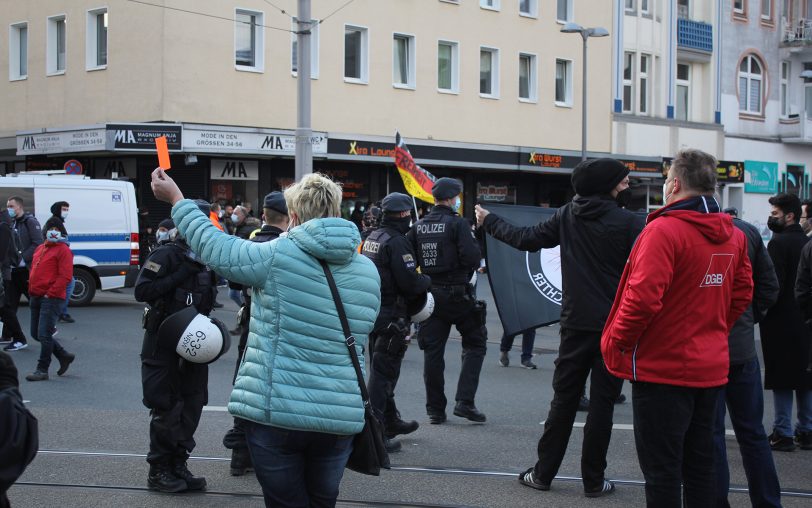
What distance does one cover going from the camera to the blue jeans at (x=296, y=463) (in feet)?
13.2

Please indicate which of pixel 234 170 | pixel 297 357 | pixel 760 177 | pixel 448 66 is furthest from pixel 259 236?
pixel 760 177

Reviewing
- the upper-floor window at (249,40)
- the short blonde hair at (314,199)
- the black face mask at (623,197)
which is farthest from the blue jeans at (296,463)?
the upper-floor window at (249,40)

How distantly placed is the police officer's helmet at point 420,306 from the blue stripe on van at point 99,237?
476 inches

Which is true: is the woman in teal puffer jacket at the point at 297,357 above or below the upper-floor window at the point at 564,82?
below

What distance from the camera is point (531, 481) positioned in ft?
20.9

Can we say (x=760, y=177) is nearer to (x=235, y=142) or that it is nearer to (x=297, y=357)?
(x=235, y=142)

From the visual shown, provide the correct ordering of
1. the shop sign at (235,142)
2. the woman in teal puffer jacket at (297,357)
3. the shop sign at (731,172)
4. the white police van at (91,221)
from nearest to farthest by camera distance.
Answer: the woman in teal puffer jacket at (297,357)
the white police van at (91,221)
the shop sign at (235,142)
the shop sign at (731,172)

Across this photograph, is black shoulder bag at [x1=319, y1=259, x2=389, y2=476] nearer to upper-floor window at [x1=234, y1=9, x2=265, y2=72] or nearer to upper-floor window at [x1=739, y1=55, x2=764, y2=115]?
upper-floor window at [x1=234, y1=9, x2=265, y2=72]

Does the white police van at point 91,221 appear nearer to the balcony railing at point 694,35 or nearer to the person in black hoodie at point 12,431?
the person in black hoodie at point 12,431

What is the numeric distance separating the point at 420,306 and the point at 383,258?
1.48 feet

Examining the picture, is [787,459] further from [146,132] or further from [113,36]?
[113,36]

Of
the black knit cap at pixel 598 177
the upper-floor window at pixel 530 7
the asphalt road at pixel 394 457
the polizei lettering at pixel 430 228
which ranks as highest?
the upper-floor window at pixel 530 7

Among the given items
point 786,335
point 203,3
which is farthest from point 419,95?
point 786,335

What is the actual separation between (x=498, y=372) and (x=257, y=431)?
7.98 meters
